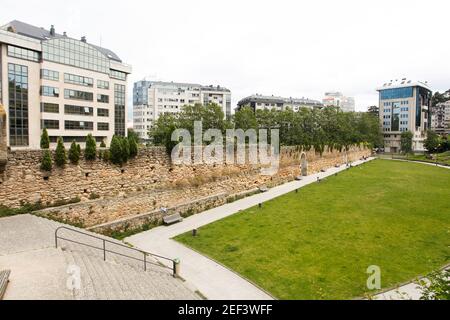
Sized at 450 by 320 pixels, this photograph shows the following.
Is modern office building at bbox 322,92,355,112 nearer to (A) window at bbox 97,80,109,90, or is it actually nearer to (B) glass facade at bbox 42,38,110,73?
(A) window at bbox 97,80,109,90

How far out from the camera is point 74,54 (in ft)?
115

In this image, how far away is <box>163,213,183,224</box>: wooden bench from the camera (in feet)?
52.5

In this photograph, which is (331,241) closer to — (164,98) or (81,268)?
(81,268)

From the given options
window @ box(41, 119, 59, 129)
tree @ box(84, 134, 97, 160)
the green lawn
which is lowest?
the green lawn

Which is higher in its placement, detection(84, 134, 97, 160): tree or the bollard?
detection(84, 134, 97, 160): tree

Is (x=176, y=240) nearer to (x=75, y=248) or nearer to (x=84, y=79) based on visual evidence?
(x=75, y=248)

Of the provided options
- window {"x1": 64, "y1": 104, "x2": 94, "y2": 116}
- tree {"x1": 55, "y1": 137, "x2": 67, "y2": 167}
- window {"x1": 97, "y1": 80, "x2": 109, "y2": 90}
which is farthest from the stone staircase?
window {"x1": 97, "y1": 80, "x2": 109, "y2": 90}

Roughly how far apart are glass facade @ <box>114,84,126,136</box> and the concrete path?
2891cm

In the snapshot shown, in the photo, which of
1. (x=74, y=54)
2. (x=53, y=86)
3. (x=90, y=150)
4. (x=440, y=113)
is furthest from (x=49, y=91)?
(x=440, y=113)

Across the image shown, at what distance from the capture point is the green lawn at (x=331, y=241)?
9.45m

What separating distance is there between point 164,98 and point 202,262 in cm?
6234
